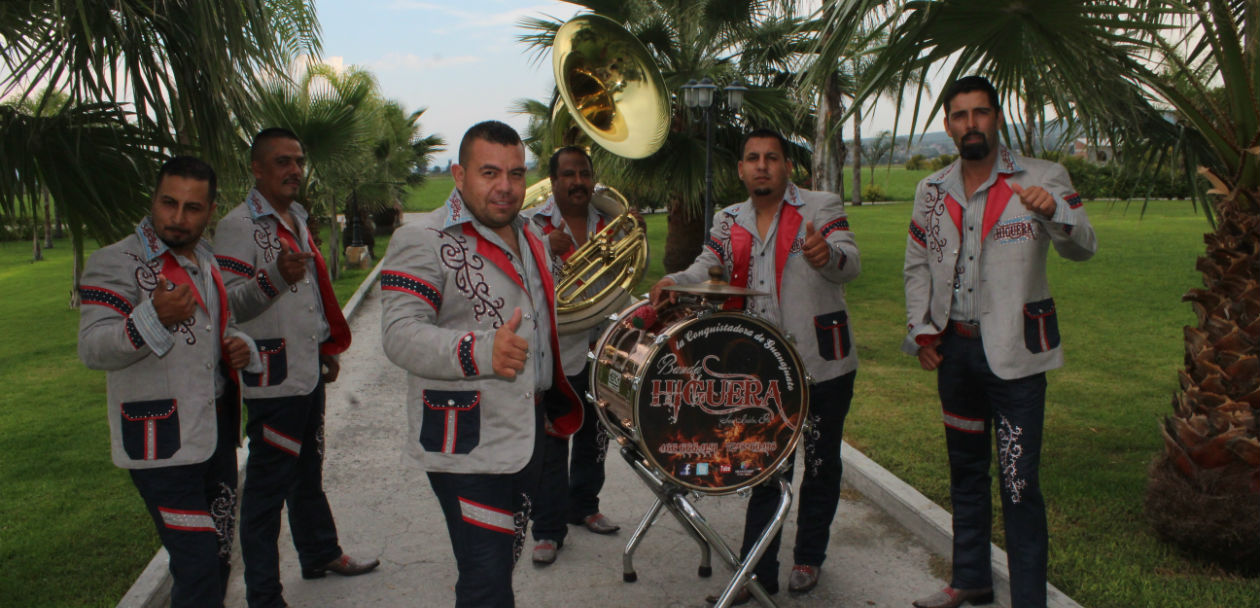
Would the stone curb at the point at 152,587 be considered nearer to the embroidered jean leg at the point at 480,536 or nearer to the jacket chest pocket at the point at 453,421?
the jacket chest pocket at the point at 453,421

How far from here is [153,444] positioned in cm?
317

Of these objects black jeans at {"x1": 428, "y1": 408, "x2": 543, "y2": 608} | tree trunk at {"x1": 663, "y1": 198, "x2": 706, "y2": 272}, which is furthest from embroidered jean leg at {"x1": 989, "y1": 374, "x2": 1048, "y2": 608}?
tree trunk at {"x1": 663, "y1": 198, "x2": 706, "y2": 272}

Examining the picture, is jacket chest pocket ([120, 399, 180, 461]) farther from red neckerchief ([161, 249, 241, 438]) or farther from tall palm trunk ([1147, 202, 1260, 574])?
tall palm trunk ([1147, 202, 1260, 574])

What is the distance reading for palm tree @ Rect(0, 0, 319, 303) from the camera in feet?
11.4

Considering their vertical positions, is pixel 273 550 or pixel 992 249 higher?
pixel 992 249

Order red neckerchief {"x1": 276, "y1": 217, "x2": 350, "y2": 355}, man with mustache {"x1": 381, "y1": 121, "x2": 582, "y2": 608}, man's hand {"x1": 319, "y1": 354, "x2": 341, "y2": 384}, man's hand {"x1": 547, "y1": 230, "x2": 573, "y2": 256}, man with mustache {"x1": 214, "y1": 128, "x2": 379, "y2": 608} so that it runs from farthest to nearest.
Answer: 1. man's hand {"x1": 547, "y1": 230, "x2": 573, "y2": 256}
2. man's hand {"x1": 319, "y1": 354, "x2": 341, "y2": 384}
3. red neckerchief {"x1": 276, "y1": 217, "x2": 350, "y2": 355}
4. man with mustache {"x1": 214, "y1": 128, "x2": 379, "y2": 608}
5. man with mustache {"x1": 381, "y1": 121, "x2": 582, "y2": 608}

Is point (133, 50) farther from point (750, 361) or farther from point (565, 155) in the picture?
point (750, 361)

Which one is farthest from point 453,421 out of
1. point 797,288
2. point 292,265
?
point 797,288

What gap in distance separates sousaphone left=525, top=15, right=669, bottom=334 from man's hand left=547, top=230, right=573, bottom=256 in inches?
2.1

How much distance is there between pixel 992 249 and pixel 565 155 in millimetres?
2113

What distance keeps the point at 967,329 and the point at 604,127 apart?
7.04 feet

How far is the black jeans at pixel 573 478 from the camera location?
4.59 metres

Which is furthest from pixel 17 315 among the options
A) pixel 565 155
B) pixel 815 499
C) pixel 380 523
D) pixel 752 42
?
pixel 815 499

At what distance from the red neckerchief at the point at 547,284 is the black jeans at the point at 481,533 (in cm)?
44
